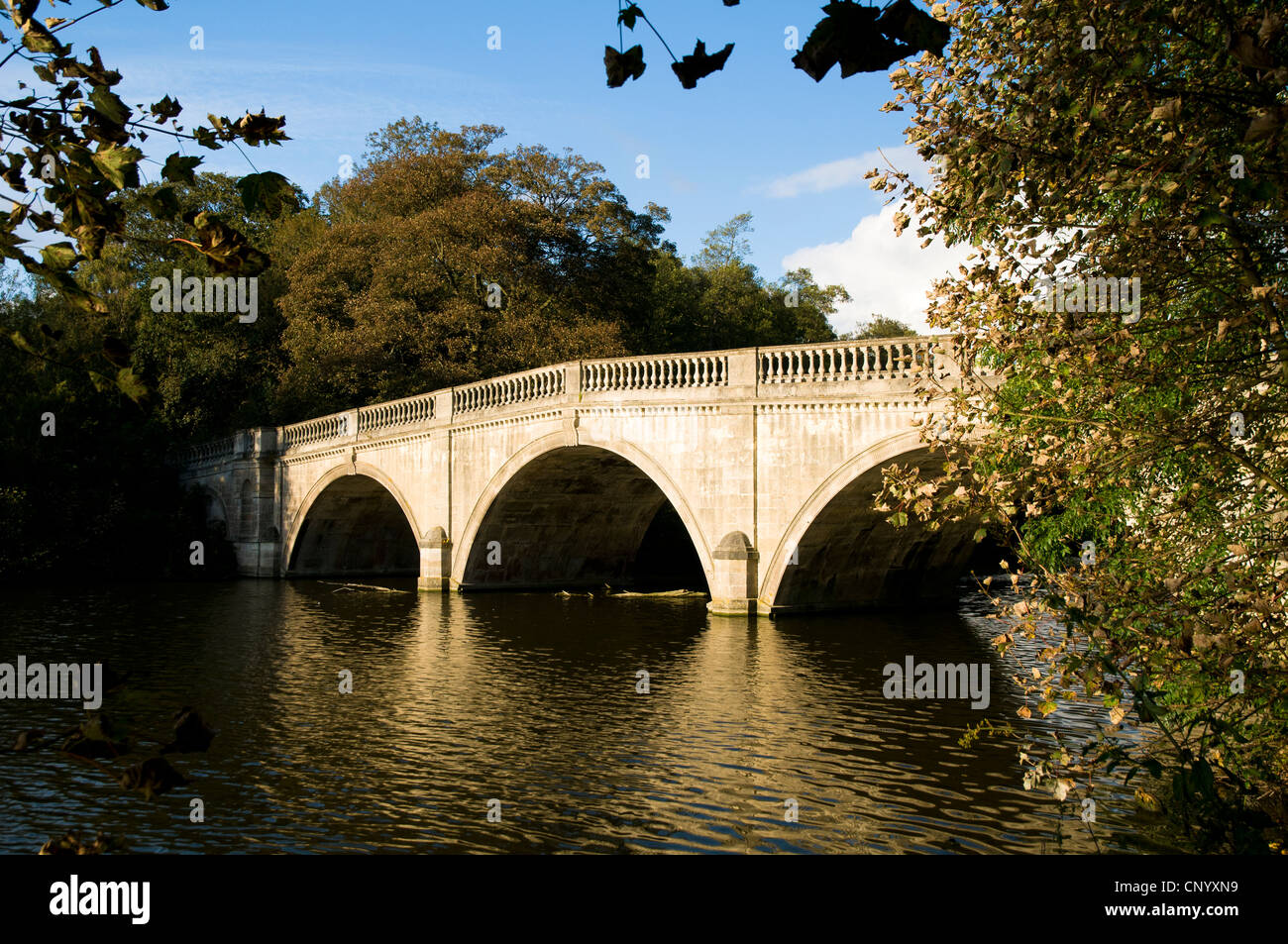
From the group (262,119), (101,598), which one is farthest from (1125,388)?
(101,598)

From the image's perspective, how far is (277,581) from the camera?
32844mm

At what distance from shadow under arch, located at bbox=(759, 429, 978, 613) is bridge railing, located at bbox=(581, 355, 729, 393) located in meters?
2.99

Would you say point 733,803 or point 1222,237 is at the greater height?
point 1222,237

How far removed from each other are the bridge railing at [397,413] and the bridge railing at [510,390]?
4.71 ft

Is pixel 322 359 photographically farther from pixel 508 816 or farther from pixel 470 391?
pixel 508 816

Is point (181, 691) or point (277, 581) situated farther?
point (277, 581)

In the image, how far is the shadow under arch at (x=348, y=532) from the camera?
32500 millimetres

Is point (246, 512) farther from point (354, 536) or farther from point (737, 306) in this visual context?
point (737, 306)

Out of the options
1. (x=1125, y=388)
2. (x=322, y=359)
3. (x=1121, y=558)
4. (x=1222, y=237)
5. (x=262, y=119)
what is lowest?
(x=1121, y=558)

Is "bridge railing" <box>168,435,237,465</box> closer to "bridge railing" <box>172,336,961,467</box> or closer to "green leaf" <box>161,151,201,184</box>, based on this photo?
"bridge railing" <box>172,336,961,467</box>

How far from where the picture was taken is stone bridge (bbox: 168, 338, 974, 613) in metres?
18.1

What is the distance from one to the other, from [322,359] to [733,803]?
28903mm

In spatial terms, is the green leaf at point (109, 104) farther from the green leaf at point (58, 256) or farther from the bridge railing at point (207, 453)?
the bridge railing at point (207, 453)

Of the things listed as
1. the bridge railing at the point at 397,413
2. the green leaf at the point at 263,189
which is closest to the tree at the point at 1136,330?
the green leaf at the point at 263,189
